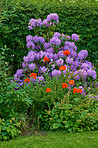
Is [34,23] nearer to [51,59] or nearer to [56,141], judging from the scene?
[51,59]

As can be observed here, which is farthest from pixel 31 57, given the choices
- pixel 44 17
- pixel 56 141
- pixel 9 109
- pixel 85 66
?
pixel 56 141

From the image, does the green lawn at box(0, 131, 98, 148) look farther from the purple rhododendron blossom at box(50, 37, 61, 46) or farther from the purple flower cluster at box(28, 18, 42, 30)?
the purple flower cluster at box(28, 18, 42, 30)

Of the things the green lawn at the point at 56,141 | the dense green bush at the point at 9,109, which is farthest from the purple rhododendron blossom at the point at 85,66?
the dense green bush at the point at 9,109

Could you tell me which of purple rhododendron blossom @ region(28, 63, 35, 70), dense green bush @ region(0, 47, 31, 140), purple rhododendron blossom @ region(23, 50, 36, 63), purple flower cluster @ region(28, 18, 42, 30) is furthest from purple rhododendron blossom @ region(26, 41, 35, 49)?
dense green bush @ region(0, 47, 31, 140)

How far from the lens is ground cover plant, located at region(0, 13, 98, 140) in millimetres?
4105

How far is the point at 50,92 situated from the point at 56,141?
124 cm

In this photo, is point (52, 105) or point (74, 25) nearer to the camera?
point (52, 105)

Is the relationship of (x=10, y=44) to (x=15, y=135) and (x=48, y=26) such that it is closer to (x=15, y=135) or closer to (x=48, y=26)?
(x=48, y=26)

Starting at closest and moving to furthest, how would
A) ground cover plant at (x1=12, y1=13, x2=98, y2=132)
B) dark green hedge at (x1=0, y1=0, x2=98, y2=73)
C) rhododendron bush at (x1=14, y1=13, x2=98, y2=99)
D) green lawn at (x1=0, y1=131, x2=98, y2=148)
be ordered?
green lawn at (x1=0, y1=131, x2=98, y2=148) → ground cover plant at (x1=12, y1=13, x2=98, y2=132) → rhododendron bush at (x1=14, y1=13, x2=98, y2=99) → dark green hedge at (x1=0, y1=0, x2=98, y2=73)

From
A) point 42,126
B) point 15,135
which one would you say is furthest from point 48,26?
point 15,135

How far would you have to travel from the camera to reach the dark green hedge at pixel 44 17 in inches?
259

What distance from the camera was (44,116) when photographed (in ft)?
14.4

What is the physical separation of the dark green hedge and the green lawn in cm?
341

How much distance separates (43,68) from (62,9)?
2333 mm
